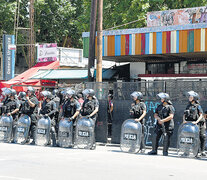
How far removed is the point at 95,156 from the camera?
39.3 feet

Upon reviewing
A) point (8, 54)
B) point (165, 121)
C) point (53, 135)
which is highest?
point (8, 54)

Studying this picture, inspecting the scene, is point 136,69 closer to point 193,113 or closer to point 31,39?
point 193,113

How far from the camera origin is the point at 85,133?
13.9 metres

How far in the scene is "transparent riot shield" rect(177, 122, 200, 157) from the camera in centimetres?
1209

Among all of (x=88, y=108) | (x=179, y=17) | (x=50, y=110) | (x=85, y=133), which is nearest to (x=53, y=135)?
(x=50, y=110)

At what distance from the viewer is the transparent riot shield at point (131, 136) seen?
13.2 m

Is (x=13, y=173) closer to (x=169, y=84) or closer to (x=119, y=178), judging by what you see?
(x=119, y=178)

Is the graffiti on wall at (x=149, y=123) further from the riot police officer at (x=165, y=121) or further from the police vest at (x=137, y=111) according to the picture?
the riot police officer at (x=165, y=121)

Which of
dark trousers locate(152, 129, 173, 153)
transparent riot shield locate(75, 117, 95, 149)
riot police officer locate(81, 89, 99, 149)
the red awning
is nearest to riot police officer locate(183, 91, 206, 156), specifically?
dark trousers locate(152, 129, 173, 153)

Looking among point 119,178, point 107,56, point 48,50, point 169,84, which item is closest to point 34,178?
point 119,178

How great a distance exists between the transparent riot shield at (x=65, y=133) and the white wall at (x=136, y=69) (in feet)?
32.7

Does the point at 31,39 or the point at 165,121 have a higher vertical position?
the point at 31,39

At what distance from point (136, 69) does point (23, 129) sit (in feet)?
33.7

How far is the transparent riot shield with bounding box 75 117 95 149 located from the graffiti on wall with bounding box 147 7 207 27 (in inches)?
352
